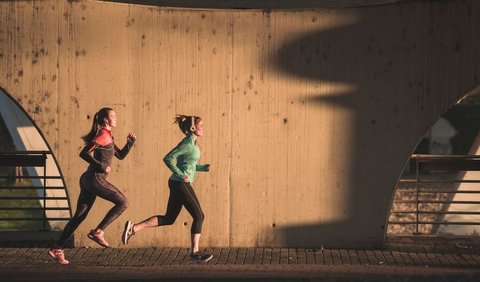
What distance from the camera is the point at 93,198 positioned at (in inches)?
519

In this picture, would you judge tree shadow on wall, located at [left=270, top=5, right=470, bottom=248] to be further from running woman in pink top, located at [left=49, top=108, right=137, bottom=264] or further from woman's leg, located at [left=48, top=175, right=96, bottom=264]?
woman's leg, located at [left=48, top=175, right=96, bottom=264]

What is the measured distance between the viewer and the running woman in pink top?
1298cm

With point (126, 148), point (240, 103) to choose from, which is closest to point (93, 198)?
point (126, 148)

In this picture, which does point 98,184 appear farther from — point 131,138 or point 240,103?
point 240,103

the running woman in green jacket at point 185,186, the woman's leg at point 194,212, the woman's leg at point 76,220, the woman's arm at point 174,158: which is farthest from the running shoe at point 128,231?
the woman's arm at point 174,158

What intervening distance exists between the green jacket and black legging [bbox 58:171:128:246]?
62cm

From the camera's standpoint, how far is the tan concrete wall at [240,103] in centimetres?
1424

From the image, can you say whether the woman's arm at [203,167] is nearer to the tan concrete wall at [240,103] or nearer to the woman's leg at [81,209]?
the woman's leg at [81,209]

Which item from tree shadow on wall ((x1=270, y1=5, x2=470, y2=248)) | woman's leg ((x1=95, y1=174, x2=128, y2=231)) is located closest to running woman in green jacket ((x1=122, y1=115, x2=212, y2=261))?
woman's leg ((x1=95, y1=174, x2=128, y2=231))

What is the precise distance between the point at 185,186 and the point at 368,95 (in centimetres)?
248

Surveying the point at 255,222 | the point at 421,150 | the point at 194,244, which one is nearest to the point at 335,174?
the point at 255,222

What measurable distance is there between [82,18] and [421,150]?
1318 inches

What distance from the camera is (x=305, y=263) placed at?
42.9ft

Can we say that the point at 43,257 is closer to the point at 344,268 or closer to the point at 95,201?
the point at 95,201
